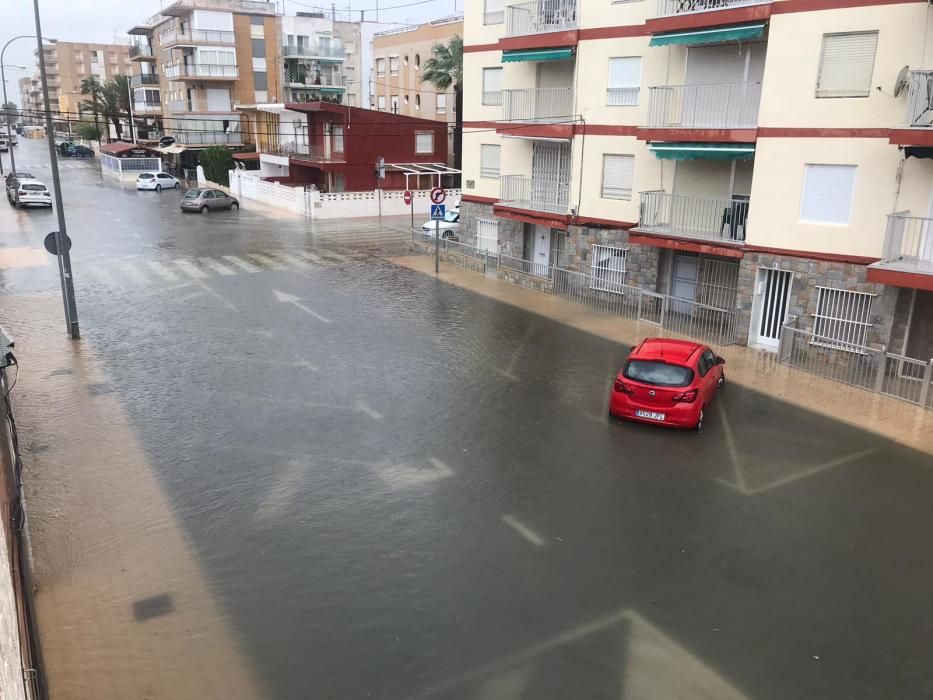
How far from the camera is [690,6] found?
20406 mm

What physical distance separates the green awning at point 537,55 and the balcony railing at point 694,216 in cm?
592

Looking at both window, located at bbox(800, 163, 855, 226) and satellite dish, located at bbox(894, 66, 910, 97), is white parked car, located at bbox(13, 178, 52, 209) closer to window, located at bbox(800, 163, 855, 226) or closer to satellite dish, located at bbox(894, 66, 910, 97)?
window, located at bbox(800, 163, 855, 226)

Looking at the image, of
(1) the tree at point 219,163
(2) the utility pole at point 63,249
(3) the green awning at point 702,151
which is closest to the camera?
(2) the utility pole at point 63,249

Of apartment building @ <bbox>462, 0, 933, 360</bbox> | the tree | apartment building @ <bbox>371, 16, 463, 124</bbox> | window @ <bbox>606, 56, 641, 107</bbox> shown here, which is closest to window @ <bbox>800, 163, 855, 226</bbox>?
apartment building @ <bbox>462, 0, 933, 360</bbox>

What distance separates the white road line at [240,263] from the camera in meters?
27.9

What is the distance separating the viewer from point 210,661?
7.58 metres

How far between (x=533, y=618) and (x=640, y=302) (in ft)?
47.8

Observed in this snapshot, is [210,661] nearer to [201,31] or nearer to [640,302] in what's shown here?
[640,302]

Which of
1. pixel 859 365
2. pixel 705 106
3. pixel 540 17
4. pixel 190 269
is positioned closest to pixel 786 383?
pixel 859 365

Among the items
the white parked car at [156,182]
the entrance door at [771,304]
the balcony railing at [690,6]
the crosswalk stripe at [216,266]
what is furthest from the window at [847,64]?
the white parked car at [156,182]

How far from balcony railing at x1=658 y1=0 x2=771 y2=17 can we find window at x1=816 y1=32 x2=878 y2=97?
2.96 meters

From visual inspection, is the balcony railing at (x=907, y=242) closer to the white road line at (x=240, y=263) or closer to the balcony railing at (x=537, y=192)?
the balcony railing at (x=537, y=192)

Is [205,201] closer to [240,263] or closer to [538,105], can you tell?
[240,263]

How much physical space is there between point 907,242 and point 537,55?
13512 mm
